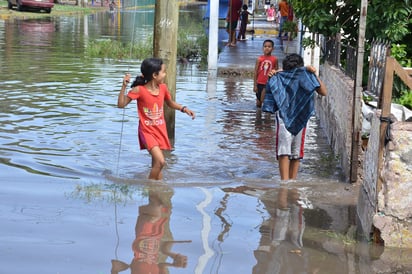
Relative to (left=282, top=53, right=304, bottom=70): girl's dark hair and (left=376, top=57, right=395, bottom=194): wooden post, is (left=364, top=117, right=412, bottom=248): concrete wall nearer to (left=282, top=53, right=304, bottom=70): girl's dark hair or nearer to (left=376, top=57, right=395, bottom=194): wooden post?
(left=376, top=57, right=395, bottom=194): wooden post

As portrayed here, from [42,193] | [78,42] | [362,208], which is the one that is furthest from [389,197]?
[78,42]

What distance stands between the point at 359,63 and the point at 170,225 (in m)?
2.91

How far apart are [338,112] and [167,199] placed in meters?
3.45

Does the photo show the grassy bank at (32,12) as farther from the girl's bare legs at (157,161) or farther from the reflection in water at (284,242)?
the reflection in water at (284,242)

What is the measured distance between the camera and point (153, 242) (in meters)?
6.22

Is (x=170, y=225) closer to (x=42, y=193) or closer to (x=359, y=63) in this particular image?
(x=42, y=193)

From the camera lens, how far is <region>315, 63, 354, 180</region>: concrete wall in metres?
8.97

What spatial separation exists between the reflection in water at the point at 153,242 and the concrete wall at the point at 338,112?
230 cm

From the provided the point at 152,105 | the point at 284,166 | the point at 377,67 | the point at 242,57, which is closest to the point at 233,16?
the point at 242,57

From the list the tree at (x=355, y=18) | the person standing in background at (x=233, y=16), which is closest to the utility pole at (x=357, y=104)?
the tree at (x=355, y=18)

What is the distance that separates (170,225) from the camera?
6.75 m

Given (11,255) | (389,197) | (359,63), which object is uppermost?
(359,63)

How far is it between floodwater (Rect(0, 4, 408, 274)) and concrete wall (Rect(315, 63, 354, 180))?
214mm

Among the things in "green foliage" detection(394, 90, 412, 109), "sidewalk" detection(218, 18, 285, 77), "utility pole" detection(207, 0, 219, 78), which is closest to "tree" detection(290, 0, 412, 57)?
"green foliage" detection(394, 90, 412, 109)
